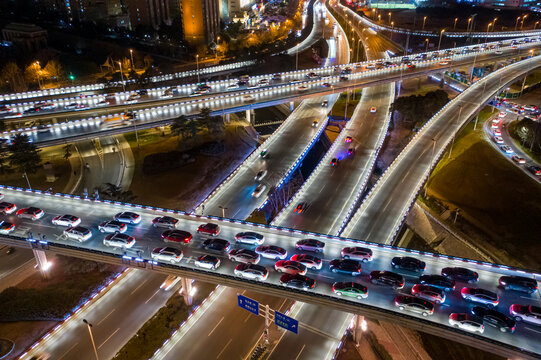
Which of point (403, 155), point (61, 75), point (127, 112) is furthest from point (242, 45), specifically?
point (403, 155)

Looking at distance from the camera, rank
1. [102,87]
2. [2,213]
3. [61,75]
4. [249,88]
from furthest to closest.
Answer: [61,75]
[102,87]
[249,88]
[2,213]

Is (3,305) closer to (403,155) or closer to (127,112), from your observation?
(127,112)

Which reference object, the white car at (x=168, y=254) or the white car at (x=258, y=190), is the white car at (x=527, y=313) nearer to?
the white car at (x=168, y=254)

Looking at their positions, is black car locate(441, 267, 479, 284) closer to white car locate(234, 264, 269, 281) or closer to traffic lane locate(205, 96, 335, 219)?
white car locate(234, 264, 269, 281)

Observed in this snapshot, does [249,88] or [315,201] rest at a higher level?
[249,88]

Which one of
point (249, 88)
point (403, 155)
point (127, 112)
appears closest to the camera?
point (403, 155)

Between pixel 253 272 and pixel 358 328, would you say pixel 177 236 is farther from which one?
pixel 358 328

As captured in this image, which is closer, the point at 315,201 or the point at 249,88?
the point at 315,201
